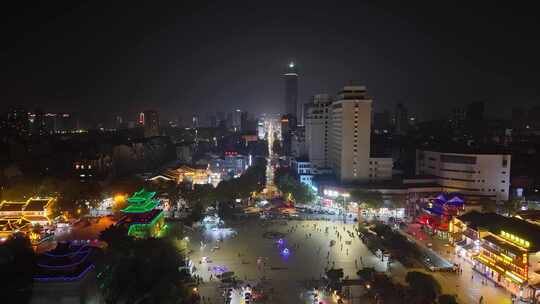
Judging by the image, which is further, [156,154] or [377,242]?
[156,154]

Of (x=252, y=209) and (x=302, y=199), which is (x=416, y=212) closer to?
(x=302, y=199)

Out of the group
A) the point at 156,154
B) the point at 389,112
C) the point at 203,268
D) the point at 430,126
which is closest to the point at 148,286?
the point at 203,268

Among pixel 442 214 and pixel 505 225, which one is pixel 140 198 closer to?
pixel 442 214

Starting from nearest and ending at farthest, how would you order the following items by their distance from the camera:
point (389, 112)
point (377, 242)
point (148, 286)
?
1. point (148, 286)
2. point (377, 242)
3. point (389, 112)

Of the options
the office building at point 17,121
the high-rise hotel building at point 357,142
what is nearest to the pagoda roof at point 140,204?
the high-rise hotel building at point 357,142

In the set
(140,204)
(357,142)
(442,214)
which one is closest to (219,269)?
(140,204)

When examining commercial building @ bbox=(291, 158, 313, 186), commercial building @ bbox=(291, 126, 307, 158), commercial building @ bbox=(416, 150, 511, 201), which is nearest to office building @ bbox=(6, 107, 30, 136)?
commercial building @ bbox=(291, 126, 307, 158)

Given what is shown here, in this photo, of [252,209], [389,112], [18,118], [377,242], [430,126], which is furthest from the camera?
[389,112]
